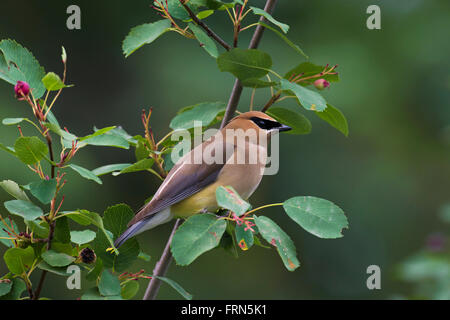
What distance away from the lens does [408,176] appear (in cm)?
755

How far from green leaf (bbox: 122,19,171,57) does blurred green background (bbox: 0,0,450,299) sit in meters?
3.73

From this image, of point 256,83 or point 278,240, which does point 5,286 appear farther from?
point 256,83

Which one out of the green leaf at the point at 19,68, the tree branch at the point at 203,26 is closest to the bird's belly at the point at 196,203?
the tree branch at the point at 203,26

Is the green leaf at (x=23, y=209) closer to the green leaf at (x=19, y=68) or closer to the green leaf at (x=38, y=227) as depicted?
the green leaf at (x=38, y=227)

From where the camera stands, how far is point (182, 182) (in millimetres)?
2895

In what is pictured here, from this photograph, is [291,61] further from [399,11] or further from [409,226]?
[409,226]

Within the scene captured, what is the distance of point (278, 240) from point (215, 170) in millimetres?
878

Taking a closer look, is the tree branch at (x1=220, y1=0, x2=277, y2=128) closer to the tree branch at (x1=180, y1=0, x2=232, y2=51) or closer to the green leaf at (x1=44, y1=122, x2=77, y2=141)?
the tree branch at (x1=180, y1=0, x2=232, y2=51)

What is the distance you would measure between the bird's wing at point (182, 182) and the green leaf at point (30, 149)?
649mm

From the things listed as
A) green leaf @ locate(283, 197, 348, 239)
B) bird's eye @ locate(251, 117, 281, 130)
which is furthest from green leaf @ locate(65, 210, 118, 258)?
bird's eye @ locate(251, 117, 281, 130)

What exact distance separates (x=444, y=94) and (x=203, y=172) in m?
5.17

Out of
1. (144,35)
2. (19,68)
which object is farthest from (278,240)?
(19,68)

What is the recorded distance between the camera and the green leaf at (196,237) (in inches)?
83.7
